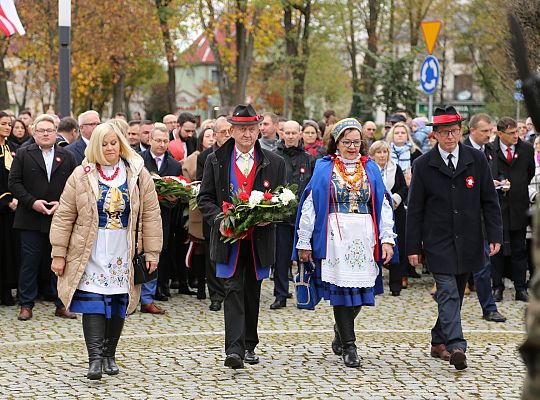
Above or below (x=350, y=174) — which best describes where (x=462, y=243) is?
below

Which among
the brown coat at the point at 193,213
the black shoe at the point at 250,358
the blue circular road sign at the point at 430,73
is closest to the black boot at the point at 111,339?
the black shoe at the point at 250,358

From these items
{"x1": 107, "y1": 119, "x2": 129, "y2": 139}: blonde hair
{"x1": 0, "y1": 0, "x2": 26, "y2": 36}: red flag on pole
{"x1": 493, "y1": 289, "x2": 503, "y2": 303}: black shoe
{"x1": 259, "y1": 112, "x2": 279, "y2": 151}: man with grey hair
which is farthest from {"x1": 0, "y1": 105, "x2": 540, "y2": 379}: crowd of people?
{"x1": 0, "y1": 0, "x2": 26, "y2": 36}: red flag on pole

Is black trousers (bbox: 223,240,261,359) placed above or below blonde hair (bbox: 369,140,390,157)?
below

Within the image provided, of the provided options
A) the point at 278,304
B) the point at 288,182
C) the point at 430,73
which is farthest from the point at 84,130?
the point at 430,73

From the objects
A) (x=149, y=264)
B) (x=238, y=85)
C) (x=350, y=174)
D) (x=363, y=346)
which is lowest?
(x=363, y=346)

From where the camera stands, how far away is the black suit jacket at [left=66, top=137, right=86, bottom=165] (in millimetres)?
11883

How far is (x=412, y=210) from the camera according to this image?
8852mm

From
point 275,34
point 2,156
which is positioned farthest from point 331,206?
point 275,34

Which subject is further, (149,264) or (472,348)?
(472,348)

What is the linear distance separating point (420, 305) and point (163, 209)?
3.17 m

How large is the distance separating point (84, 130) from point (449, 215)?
16.1 feet

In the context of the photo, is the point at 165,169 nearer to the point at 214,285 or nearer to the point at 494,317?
the point at 214,285

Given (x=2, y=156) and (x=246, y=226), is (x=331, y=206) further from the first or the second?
(x=2, y=156)

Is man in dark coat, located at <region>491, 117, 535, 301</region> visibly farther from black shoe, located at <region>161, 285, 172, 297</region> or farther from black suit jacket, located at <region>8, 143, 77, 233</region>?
black suit jacket, located at <region>8, 143, 77, 233</region>
